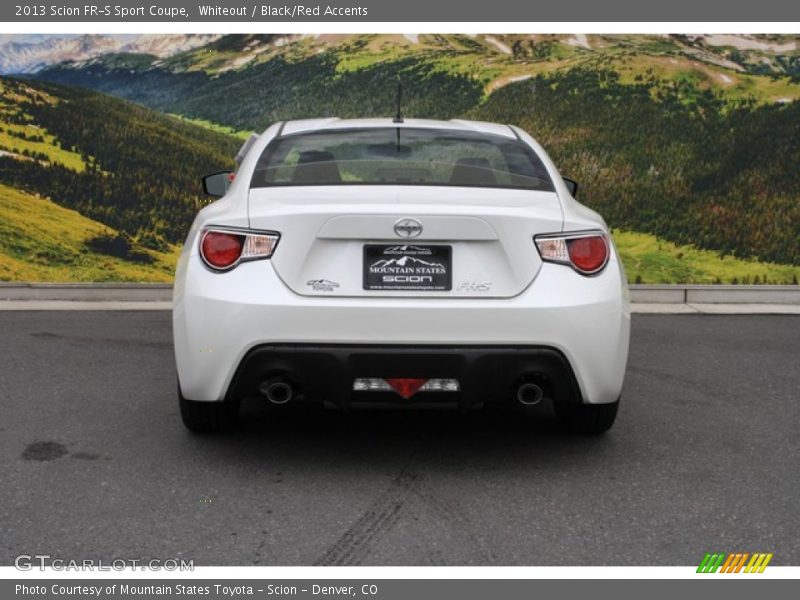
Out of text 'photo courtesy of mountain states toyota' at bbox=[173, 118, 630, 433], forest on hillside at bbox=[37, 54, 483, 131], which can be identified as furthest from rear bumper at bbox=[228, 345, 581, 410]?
forest on hillside at bbox=[37, 54, 483, 131]

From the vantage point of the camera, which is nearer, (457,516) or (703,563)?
(703,563)

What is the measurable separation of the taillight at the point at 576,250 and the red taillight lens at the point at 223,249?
124 centimetres

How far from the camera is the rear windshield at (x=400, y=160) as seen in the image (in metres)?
5.30

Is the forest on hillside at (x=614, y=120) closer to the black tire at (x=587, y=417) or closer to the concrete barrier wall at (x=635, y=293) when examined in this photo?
the concrete barrier wall at (x=635, y=293)

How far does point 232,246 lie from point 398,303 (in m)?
0.73

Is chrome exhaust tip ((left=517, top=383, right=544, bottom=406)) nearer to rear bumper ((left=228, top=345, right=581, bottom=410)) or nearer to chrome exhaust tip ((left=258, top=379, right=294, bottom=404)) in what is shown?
rear bumper ((left=228, top=345, right=581, bottom=410))

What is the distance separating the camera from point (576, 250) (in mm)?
4801

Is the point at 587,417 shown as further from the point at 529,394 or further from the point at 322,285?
the point at 322,285

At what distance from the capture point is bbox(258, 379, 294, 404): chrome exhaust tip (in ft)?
15.5

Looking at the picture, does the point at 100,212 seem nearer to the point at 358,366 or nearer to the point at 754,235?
the point at 754,235

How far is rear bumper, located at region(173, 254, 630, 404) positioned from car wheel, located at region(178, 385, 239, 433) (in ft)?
1.58

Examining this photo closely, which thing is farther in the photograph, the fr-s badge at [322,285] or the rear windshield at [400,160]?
the rear windshield at [400,160]

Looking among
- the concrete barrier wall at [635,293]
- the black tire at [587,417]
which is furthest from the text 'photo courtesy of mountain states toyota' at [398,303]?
the concrete barrier wall at [635,293]

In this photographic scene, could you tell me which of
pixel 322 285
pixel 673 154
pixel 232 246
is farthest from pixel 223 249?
pixel 673 154
